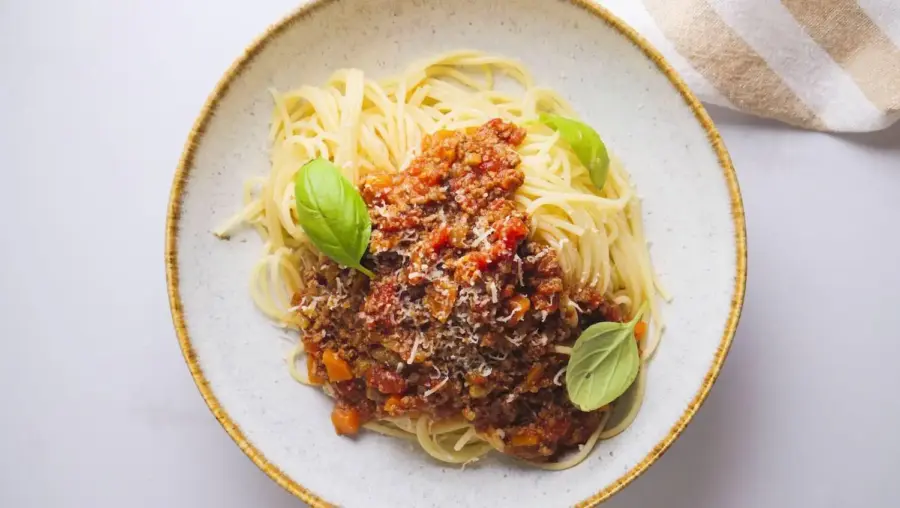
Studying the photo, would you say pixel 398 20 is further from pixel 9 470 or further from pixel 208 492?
pixel 9 470

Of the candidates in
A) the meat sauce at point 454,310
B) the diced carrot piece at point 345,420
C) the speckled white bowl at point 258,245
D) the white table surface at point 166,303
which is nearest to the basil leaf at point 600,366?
the meat sauce at point 454,310

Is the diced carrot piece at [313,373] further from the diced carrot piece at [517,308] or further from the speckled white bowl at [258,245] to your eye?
the diced carrot piece at [517,308]

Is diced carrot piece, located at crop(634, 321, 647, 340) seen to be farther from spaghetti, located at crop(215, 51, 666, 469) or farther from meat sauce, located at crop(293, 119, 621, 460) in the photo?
meat sauce, located at crop(293, 119, 621, 460)

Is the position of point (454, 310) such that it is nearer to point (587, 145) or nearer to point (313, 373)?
point (313, 373)

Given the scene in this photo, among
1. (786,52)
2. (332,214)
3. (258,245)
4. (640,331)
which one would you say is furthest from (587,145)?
(258,245)

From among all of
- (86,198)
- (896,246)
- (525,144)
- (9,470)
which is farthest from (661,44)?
(9,470)

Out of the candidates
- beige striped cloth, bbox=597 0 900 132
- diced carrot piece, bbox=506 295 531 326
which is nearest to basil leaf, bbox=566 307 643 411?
diced carrot piece, bbox=506 295 531 326
